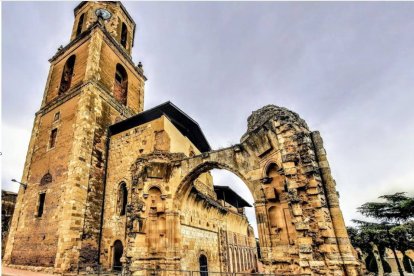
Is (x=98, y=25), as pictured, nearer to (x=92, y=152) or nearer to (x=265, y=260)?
(x=92, y=152)

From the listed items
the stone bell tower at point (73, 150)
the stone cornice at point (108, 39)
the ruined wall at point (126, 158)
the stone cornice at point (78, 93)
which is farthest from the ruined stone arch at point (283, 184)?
the stone cornice at point (108, 39)

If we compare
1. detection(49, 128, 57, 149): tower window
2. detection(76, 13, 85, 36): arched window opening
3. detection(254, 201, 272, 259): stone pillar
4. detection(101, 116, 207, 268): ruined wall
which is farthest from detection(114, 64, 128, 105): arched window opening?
detection(254, 201, 272, 259): stone pillar

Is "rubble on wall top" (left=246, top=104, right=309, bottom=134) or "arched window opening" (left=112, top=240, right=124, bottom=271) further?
"arched window opening" (left=112, top=240, right=124, bottom=271)

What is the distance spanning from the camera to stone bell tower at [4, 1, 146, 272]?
1134 centimetres

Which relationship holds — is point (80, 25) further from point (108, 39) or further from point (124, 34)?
Result: point (108, 39)

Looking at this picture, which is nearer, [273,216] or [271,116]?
[273,216]

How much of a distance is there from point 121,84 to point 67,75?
373 centimetres

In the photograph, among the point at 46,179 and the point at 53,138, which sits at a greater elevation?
the point at 53,138

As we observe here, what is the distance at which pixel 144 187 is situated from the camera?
10.7 meters

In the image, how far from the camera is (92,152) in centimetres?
1336

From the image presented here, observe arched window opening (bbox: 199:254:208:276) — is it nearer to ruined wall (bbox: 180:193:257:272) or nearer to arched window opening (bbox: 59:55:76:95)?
ruined wall (bbox: 180:193:257:272)

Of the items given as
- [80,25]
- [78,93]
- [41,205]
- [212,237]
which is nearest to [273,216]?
[212,237]

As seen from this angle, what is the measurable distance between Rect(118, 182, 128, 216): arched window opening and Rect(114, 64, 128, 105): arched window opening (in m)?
7.16

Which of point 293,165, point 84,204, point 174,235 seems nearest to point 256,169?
point 293,165
